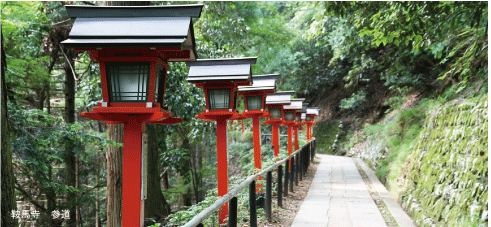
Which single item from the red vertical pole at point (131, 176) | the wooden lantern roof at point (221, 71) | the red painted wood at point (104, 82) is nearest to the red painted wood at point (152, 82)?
the red vertical pole at point (131, 176)

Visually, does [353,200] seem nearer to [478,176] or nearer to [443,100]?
[478,176]

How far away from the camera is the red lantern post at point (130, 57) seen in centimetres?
288

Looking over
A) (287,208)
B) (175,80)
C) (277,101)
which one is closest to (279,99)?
(277,101)

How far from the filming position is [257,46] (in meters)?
19.0

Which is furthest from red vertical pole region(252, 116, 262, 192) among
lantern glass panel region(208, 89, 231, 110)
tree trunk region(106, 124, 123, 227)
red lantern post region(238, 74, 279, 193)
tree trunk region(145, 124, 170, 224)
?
tree trunk region(106, 124, 123, 227)

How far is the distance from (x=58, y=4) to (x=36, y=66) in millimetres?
1879

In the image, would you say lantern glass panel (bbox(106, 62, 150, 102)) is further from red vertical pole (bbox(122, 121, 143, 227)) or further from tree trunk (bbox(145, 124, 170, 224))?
tree trunk (bbox(145, 124, 170, 224))

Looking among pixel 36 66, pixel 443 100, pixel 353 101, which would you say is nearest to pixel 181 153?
pixel 36 66

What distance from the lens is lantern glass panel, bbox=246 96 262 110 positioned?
7969 mm

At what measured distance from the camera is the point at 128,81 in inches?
121

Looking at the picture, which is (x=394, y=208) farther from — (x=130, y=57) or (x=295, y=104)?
(x=295, y=104)

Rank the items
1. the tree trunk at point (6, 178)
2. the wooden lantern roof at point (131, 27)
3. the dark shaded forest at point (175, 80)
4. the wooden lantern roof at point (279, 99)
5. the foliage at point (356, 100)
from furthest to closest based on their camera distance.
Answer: the foliage at point (356, 100) < the wooden lantern roof at point (279, 99) < the dark shaded forest at point (175, 80) < the tree trunk at point (6, 178) < the wooden lantern roof at point (131, 27)

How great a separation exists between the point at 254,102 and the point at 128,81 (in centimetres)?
509

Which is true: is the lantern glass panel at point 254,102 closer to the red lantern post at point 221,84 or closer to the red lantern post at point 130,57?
Result: the red lantern post at point 221,84
